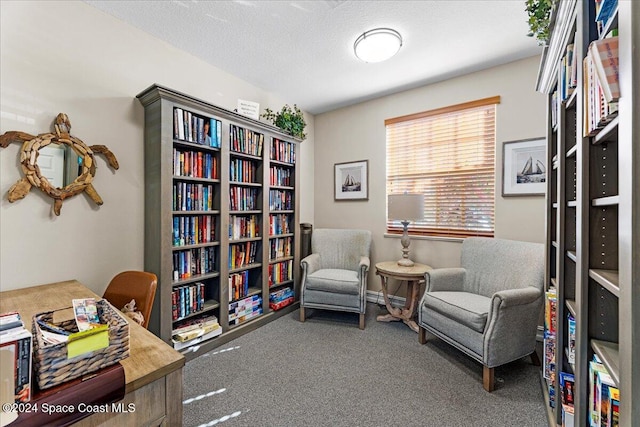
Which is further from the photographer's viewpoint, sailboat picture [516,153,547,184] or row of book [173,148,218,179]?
sailboat picture [516,153,547,184]

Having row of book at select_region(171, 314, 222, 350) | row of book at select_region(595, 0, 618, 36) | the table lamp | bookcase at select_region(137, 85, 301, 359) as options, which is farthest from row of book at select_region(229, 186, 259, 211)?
row of book at select_region(595, 0, 618, 36)

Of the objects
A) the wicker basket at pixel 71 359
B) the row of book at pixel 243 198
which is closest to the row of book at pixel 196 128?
the row of book at pixel 243 198

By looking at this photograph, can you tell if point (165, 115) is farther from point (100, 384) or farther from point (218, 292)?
point (100, 384)

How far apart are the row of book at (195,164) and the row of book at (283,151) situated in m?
0.76

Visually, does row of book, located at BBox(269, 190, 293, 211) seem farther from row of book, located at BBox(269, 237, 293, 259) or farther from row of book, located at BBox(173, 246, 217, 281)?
row of book, located at BBox(173, 246, 217, 281)

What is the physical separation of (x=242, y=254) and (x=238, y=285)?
0.31 m

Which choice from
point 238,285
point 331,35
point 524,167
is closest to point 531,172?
point 524,167

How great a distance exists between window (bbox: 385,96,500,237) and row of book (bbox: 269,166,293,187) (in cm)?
125

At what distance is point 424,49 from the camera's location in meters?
2.38

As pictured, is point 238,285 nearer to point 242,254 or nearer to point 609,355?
point 242,254

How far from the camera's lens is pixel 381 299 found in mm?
3385

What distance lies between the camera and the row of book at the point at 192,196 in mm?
2205

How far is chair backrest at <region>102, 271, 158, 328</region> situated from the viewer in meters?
1.58

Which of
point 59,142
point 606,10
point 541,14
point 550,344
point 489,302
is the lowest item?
point 550,344
